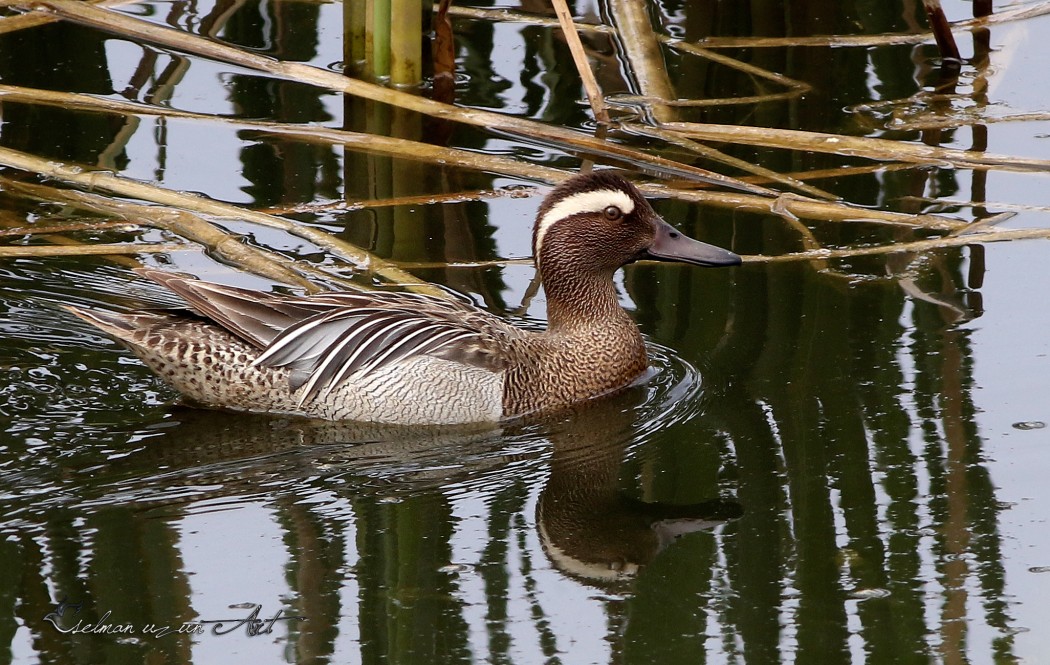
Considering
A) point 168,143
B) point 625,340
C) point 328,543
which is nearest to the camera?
point 328,543

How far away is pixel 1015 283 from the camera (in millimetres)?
7254

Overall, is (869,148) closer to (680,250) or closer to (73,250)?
(680,250)

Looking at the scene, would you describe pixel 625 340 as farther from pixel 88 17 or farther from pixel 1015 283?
pixel 88 17

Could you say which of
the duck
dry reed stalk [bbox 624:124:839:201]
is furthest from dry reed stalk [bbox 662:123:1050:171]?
the duck

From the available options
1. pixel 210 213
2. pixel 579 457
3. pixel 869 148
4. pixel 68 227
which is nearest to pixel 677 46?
pixel 869 148

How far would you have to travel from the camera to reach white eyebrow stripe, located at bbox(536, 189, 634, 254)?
678 cm

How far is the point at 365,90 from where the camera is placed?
9227 millimetres

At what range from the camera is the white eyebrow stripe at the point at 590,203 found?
267 inches

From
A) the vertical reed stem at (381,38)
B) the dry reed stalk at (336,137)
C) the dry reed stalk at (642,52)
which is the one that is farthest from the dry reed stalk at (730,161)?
the vertical reed stem at (381,38)

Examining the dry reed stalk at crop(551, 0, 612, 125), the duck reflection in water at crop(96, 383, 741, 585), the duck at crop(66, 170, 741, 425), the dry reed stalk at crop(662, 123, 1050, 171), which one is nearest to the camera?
the duck reflection in water at crop(96, 383, 741, 585)

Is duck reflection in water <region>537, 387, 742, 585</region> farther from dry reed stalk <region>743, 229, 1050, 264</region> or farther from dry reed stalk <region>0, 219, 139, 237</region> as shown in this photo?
dry reed stalk <region>0, 219, 139, 237</region>

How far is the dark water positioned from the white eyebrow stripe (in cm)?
68

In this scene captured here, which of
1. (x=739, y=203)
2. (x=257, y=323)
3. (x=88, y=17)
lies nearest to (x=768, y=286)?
(x=739, y=203)

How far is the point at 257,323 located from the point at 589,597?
7.42 ft
